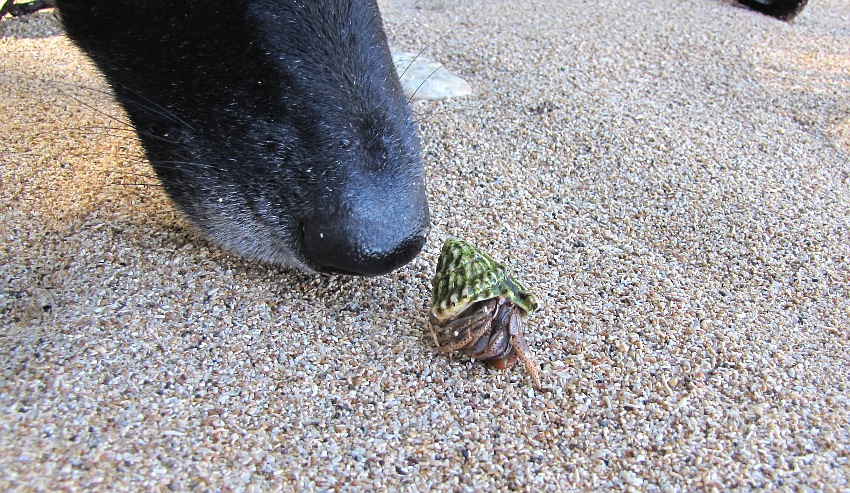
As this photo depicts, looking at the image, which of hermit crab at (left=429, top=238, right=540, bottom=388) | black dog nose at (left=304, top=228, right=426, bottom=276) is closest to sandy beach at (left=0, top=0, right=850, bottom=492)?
hermit crab at (left=429, top=238, right=540, bottom=388)

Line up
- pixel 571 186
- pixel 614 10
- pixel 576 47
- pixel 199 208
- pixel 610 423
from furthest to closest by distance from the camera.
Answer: pixel 614 10 < pixel 576 47 < pixel 571 186 < pixel 199 208 < pixel 610 423

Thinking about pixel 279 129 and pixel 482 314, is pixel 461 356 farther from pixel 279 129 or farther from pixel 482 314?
pixel 279 129

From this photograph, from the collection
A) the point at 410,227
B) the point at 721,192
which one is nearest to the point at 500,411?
the point at 410,227

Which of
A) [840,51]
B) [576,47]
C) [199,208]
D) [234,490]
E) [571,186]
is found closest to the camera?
[234,490]

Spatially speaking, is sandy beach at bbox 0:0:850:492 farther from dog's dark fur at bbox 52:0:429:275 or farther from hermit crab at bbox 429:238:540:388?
dog's dark fur at bbox 52:0:429:275

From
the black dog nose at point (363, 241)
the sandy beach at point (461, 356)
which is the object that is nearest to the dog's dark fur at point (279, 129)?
the black dog nose at point (363, 241)

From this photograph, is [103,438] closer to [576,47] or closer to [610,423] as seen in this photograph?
[610,423]

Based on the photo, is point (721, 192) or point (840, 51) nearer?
point (721, 192)
